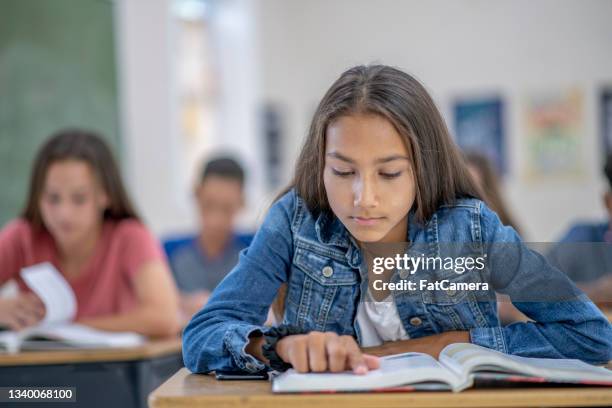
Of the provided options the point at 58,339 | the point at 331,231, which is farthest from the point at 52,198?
the point at 331,231

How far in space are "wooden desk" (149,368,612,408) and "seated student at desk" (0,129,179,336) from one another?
1.40 m

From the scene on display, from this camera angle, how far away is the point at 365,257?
1.35m

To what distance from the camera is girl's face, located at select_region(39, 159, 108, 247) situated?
2428 mm

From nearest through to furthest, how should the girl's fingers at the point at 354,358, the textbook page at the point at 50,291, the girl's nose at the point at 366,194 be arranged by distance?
the girl's fingers at the point at 354,358 → the girl's nose at the point at 366,194 → the textbook page at the point at 50,291

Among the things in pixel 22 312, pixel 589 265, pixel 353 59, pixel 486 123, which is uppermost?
pixel 353 59

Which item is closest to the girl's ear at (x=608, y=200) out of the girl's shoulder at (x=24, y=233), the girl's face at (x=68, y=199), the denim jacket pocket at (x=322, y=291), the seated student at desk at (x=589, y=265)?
the seated student at desk at (x=589, y=265)

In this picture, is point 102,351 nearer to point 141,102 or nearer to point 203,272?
point 203,272

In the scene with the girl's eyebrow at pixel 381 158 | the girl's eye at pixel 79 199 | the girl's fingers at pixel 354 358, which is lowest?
the girl's fingers at pixel 354 358

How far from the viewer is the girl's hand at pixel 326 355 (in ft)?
3.67

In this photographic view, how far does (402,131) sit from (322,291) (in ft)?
0.99

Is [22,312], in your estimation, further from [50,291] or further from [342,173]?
[342,173]

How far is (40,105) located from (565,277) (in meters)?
2.94

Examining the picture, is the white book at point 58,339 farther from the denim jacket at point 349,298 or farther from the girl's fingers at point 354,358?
the girl's fingers at point 354,358

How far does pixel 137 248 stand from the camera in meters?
2.56
